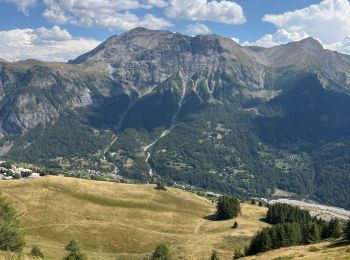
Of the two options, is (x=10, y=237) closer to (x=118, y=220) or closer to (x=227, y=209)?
(x=118, y=220)

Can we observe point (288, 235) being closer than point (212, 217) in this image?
Yes

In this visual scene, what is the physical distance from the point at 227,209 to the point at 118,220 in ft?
147

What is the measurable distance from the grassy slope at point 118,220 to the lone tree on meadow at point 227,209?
3.97 m

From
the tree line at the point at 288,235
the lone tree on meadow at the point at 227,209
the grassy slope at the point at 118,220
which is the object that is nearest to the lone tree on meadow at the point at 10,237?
the grassy slope at the point at 118,220

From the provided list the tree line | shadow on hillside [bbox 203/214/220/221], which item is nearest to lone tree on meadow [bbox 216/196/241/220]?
shadow on hillside [bbox 203/214/220/221]

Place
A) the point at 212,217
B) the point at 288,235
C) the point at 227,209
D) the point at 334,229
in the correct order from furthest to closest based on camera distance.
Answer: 1. the point at 212,217
2. the point at 227,209
3. the point at 334,229
4. the point at 288,235

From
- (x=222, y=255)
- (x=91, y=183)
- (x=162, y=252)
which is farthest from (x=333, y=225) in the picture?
(x=91, y=183)

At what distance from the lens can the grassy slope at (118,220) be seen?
405 feet

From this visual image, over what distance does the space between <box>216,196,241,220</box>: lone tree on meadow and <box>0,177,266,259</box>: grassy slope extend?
3.97 m

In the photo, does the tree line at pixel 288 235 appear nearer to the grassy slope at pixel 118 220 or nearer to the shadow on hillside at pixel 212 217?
the grassy slope at pixel 118 220

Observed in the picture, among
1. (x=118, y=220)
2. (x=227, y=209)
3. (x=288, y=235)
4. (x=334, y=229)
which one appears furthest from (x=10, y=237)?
(x=227, y=209)

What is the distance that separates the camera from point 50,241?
120 metres

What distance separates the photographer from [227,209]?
170m

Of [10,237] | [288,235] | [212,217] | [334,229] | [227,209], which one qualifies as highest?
[10,237]
